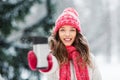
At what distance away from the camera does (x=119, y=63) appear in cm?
1543

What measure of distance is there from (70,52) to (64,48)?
0.04 m

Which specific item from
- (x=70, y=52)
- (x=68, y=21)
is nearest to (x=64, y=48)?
(x=70, y=52)

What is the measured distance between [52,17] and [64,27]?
1.76m

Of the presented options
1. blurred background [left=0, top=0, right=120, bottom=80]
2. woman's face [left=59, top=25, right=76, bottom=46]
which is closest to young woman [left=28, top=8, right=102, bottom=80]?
woman's face [left=59, top=25, right=76, bottom=46]

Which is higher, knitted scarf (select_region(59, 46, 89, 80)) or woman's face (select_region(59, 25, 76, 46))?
woman's face (select_region(59, 25, 76, 46))

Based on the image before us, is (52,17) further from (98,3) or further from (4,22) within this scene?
(98,3)

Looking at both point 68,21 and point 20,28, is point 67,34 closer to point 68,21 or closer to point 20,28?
point 68,21

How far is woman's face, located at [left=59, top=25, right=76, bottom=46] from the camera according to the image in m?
A: 3.17

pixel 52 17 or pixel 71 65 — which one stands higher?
pixel 52 17

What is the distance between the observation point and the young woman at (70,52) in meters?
3.15

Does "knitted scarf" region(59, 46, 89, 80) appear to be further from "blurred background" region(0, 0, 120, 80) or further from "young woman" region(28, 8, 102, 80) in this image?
"blurred background" region(0, 0, 120, 80)

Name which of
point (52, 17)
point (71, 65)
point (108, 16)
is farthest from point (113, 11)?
point (71, 65)

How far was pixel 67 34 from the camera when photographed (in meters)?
3.17

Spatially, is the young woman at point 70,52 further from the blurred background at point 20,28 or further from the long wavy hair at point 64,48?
the blurred background at point 20,28
